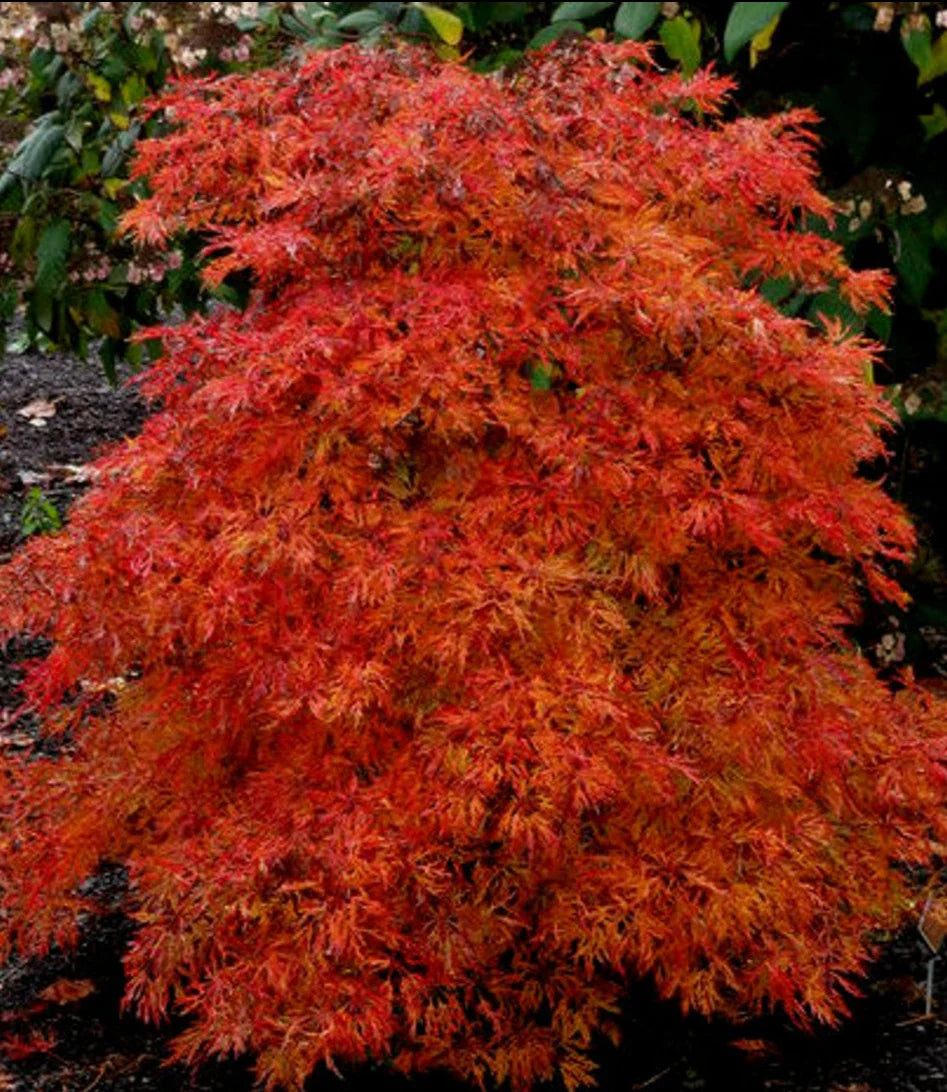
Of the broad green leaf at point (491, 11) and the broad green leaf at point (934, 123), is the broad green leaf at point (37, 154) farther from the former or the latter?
the broad green leaf at point (934, 123)

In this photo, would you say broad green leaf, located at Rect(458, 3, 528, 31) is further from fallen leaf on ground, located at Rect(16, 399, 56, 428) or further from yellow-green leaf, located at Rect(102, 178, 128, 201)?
fallen leaf on ground, located at Rect(16, 399, 56, 428)

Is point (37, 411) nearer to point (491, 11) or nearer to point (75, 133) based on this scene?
point (75, 133)

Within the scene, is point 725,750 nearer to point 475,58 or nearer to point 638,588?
point 638,588

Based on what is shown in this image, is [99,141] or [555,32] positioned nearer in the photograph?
[555,32]

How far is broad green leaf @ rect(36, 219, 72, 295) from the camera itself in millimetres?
4367

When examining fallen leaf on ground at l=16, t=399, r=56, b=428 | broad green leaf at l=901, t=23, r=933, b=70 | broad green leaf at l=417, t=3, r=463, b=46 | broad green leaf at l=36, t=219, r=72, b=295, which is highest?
broad green leaf at l=901, t=23, r=933, b=70

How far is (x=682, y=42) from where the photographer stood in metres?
3.70

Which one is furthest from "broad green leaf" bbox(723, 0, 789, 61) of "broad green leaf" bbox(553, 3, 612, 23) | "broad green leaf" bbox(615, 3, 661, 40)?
"broad green leaf" bbox(553, 3, 612, 23)

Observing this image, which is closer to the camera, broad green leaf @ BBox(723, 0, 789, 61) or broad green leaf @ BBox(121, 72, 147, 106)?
broad green leaf @ BBox(723, 0, 789, 61)

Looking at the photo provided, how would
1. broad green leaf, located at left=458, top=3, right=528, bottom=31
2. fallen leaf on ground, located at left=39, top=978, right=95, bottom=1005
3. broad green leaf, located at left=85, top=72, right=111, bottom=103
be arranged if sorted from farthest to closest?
broad green leaf, located at left=85, top=72, right=111, bottom=103 → fallen leaf on ground, located at left=39, top=978, right=95, bottom=1005 → broad green leaf, located at left=458, top=3, right=528, bottom=31

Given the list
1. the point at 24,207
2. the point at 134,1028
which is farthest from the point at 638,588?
the point at 24,207

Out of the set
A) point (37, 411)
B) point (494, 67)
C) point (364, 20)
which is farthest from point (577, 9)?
point (37, 411)

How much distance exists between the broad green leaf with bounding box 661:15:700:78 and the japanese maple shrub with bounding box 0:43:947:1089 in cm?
65

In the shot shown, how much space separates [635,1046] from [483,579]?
3.93 ft
